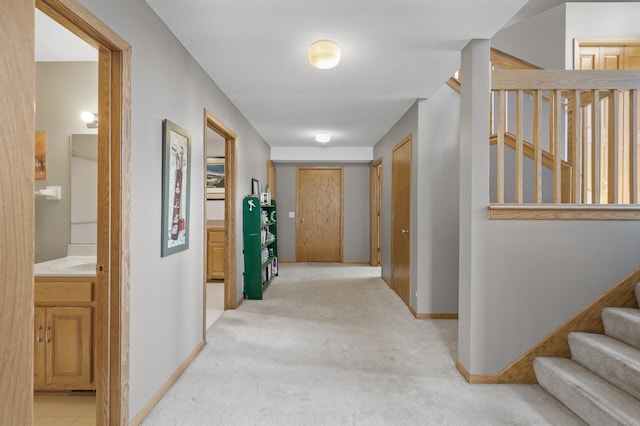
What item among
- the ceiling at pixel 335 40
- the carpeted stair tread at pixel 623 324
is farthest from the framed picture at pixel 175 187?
the carpeted stair tread at pixel 623 324

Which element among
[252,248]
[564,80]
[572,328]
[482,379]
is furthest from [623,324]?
[252,248]

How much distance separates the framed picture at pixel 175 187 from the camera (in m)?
2.25

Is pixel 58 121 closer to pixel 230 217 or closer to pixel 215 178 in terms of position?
pixel 230 217

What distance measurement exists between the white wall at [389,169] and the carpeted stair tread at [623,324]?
1.88 metres

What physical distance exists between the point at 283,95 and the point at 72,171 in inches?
79.4

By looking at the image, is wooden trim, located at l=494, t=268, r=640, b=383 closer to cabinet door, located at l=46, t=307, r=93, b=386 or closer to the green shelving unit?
cabinet door, located at l=46, t=307, r=93, b=386

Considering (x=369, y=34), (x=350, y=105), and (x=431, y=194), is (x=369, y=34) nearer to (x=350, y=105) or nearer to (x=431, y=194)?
(x=350, y=105)

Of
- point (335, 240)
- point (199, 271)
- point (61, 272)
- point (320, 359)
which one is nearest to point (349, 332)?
point (320, 359)

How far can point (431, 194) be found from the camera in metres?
3.89

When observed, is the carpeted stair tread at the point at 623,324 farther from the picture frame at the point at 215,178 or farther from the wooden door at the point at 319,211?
the wooden door at the point at 319,211

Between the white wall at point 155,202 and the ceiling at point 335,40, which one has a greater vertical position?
the ceiling at point 335,40

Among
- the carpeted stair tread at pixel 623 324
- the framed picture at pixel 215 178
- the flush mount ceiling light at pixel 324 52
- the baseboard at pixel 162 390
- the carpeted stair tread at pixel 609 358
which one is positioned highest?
the flush mount ceiling light at pixel 324 52

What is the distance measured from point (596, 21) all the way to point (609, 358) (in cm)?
428

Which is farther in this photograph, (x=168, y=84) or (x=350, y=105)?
(x=350, y=105)
